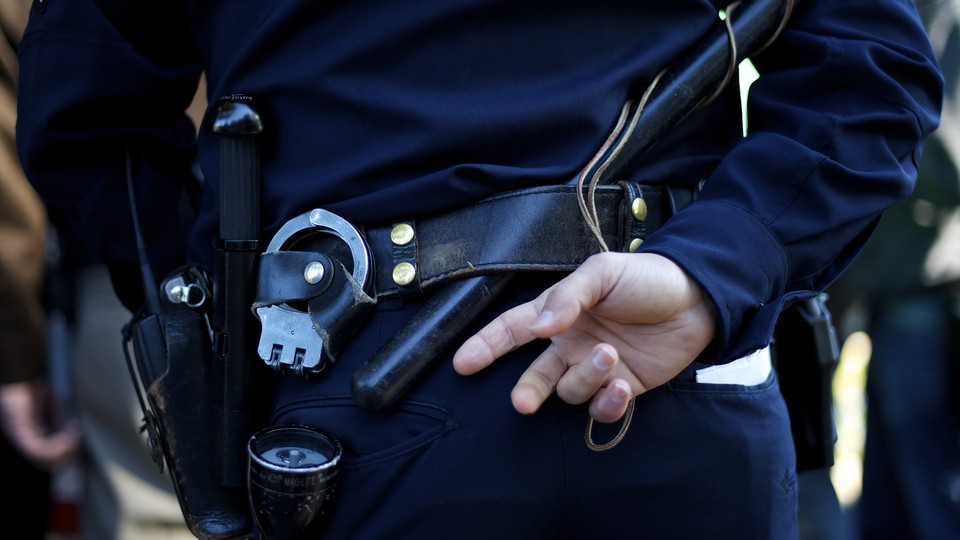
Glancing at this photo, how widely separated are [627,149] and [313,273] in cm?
42

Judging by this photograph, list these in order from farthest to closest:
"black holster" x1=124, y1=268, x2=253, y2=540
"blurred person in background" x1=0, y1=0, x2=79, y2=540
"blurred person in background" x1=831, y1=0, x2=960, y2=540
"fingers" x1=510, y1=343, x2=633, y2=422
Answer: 1. "blurred person in background" x1=831, y1=0, x2=960, y2=540
2. "blurred person in background" x1=0, y1=0, x2=79, y2=540
3. "black holster" x1=124, y1=268, x2=253, y2=540
4. "fingers" x1=510, y1=343, x2=633, y2=422

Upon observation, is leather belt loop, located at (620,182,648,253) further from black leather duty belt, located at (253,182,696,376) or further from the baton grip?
the baton grip

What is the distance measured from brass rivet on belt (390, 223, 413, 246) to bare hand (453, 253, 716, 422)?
15cm

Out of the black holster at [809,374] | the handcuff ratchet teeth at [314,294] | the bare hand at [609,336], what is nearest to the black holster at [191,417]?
the handcuff ratchet teeth at [314,294]

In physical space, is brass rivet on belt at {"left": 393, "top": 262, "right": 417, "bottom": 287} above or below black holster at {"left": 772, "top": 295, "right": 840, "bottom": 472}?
above

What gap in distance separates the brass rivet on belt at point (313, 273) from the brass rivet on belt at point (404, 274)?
90mm

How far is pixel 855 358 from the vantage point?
20.3 ft

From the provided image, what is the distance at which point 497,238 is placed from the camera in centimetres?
116

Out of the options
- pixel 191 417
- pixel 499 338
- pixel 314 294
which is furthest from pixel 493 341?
pixel 191 417

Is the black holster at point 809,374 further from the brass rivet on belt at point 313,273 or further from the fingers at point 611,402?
the brass rivet on belt at point 313,273

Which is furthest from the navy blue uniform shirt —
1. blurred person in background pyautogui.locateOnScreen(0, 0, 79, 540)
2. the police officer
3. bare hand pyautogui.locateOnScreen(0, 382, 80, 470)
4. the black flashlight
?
bare hand pyautogui.locateOnScreen(0, 382, 80, 470)

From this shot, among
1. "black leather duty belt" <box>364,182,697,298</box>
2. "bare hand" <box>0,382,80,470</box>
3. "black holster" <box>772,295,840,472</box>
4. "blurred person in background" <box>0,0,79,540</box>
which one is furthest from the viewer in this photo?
"bare hand" <box>0,382,80,470</box>

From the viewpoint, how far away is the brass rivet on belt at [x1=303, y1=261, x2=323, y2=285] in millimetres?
1181

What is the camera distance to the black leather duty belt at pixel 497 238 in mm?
1159
